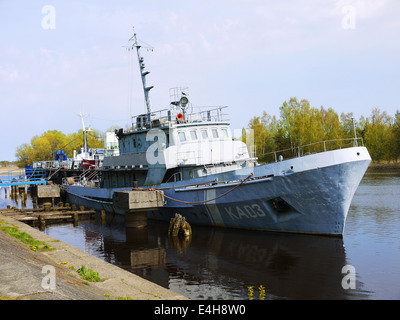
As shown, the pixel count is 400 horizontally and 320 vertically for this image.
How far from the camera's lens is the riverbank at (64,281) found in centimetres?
672

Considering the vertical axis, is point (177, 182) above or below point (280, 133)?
below

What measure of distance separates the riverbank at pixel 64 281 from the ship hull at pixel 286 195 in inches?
307

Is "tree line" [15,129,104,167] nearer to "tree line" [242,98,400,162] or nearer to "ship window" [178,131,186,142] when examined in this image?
"tree line" [242,98,400,162]

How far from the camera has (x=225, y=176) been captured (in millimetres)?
18078

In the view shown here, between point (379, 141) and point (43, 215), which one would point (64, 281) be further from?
point (379, 141)

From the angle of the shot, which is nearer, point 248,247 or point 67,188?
point 248,247

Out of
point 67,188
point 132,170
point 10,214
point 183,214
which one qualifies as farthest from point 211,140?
A: point 67,188

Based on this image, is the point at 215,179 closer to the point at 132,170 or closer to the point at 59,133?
the point at 132,170

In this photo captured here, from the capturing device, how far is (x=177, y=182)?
20.0 meters

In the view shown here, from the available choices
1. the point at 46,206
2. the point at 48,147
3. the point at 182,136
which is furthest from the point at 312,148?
the point at 48,147
